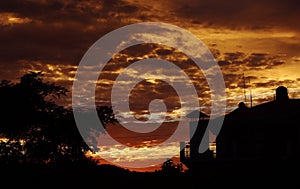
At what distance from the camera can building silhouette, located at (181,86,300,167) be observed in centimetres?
3828

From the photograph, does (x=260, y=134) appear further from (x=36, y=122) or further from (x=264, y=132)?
(x=36, y=122)

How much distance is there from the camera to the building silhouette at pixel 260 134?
3828cm

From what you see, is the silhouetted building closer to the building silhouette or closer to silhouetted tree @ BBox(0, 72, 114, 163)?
the building silhouette

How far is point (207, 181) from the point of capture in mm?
24109

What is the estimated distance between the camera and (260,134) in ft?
130

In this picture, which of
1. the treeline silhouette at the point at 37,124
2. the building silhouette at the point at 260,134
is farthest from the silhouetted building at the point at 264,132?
the treeline silhouette at the point at 37,124

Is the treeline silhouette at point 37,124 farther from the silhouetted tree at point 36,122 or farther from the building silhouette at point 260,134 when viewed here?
the building silhouette at point 260,134

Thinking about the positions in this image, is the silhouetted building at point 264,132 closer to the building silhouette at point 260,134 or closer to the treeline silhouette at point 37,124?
the building silhouette at point 260,134

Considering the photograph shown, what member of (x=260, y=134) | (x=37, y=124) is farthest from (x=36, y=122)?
(x=260, y=134)

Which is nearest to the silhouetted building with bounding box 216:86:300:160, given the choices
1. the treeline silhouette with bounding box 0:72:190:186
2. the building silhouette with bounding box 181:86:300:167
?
the building silhouette with bounding box 181:86:300:167

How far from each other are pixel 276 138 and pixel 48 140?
54.1 ft

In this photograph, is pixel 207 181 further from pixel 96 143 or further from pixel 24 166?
pixel 96 143

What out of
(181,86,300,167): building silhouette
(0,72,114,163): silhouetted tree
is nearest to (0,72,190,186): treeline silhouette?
(0,72,114,163): silhouetted tree

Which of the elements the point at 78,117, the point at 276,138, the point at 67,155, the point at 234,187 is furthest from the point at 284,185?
the point at 78,117
